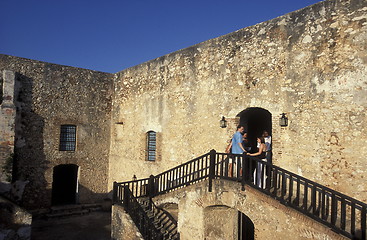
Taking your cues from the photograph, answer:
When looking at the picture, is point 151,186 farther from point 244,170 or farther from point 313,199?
point 313,199

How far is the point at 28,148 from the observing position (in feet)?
41.8

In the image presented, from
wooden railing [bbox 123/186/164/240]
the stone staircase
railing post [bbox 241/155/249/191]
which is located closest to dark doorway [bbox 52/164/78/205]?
wooden railing [bbox 123/186/164/240]

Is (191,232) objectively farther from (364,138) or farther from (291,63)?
(291,63)

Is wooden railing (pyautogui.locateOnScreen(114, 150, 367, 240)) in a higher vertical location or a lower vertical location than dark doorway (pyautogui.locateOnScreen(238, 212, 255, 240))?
higher

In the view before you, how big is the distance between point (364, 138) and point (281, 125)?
2.11 m

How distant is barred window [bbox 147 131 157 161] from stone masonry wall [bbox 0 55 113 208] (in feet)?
10.8

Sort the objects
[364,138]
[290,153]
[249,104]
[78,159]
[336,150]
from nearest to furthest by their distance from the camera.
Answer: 1. [364,138]
2. [336,150]
3. [290,153]
4. [249,104]
5. [78,159]

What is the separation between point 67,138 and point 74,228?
15.3 ft

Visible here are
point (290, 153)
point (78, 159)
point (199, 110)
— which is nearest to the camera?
point (290, 153)

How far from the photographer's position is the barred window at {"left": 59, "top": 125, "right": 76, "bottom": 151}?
14.0 meters

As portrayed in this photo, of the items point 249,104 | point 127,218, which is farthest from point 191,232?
point 249,104

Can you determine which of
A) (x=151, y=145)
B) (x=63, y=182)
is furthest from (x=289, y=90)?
(x=63, y=182)

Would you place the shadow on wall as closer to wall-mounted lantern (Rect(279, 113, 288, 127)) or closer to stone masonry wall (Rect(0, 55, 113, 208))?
stone masonry wall (Rect(0, 55, 113, 208))

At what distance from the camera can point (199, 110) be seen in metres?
10.6
